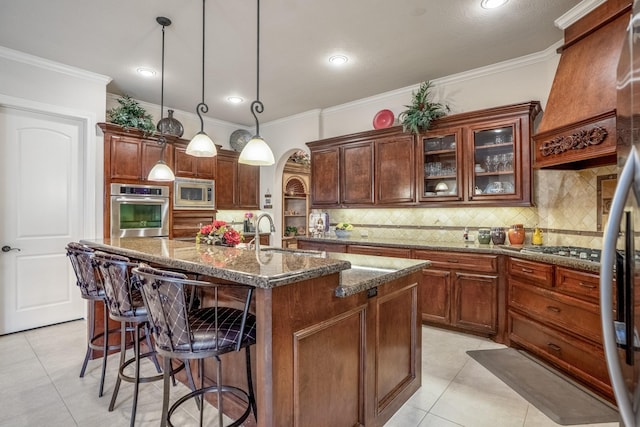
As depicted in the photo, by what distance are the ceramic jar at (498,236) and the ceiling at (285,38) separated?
6.20 feet

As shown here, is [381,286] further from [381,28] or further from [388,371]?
[381,28]

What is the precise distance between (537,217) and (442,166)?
3.76 feet

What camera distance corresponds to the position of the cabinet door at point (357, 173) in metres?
4.52

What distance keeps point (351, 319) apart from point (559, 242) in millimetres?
2751

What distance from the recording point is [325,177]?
4.99m

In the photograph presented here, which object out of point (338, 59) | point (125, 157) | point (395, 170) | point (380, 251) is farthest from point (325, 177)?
point (125, 157)

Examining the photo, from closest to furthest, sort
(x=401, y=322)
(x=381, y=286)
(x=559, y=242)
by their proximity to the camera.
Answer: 1. (x=381, y=286)
2. (x=401, y=322)
3. (x=559, y=242)

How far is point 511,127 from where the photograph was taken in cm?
344

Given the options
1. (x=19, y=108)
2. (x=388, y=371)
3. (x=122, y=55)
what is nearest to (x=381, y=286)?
(x=388, y=371)

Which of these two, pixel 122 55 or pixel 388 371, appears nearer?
pixel 388 371

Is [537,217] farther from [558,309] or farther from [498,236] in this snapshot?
[558,309]

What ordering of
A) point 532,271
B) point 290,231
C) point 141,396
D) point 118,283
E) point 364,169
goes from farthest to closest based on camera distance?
point 290,231 < point 364,169 < point 532,271 < point 141,396 < point 118,283

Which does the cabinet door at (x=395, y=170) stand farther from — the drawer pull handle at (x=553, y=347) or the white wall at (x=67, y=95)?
the white wall at (x=67, y=95)

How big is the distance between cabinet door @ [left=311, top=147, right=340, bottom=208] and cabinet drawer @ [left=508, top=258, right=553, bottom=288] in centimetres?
243
